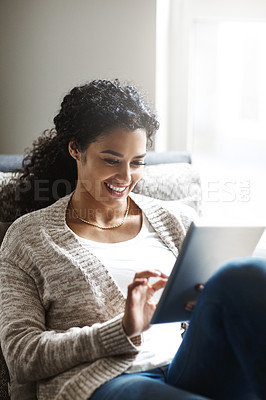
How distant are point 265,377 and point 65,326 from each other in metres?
0.52

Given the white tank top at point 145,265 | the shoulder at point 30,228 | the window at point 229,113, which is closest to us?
the white tank top at point 145,265

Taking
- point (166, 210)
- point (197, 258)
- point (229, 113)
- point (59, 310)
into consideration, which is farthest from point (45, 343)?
point (229, 113)

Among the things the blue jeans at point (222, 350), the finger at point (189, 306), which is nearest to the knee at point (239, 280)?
the blue jeans at point (222, 350)

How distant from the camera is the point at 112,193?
1.46 metres

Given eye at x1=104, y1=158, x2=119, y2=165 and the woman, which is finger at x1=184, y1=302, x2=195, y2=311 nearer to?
the woman

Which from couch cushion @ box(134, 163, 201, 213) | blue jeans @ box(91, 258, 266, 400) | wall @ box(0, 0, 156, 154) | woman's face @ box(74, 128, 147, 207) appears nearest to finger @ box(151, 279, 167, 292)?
blue jeans @ box(91, 258, 266, 400)

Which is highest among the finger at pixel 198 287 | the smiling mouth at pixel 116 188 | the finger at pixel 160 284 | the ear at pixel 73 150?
the ear at pixel 73 150

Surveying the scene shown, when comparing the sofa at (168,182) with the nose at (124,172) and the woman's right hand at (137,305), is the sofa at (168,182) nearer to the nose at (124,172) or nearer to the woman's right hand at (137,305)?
the nose at (124,172)

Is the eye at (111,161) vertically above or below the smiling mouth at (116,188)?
above

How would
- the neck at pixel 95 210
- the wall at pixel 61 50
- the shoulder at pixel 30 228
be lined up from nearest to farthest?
1. the shoulder at pixel 30 228
2. the neck at pixel 95 210
3. the wall at pixel 61 50

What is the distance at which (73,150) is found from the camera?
1.52 metres

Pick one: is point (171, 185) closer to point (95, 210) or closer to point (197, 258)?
point (95, 210)

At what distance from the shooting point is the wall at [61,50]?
2111mm

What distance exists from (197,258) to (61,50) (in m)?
1.29
